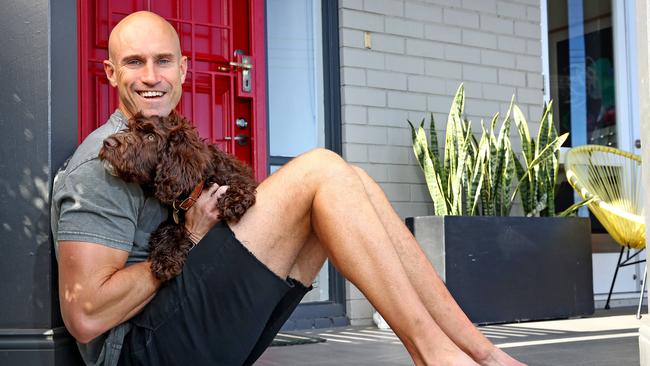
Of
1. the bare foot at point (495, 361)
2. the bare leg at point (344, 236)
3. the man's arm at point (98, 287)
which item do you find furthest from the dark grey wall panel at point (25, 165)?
the bare foot at point (495, 361)

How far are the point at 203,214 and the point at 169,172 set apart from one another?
0.15 metres

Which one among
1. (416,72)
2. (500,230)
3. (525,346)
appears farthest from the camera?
(416,72)

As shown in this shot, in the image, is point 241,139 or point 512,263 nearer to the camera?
point 241,139

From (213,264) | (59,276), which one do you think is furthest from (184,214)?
(59,276)

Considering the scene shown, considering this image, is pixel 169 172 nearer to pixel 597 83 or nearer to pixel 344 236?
pixel 344 236

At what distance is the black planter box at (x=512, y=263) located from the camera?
4.41 metres

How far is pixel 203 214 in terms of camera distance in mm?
1871

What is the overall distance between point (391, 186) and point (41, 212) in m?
3.12

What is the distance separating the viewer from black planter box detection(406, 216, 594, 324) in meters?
4.41

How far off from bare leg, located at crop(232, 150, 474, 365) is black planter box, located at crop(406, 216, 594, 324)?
8.46 ft

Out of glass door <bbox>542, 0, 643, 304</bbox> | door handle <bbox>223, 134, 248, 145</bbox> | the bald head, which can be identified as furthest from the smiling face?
glass door <bbox>542, 0, 643, 304</bbox>

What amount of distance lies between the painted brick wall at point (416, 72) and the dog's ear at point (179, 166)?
9.40ft

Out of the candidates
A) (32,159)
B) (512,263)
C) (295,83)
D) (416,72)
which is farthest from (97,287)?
(416,72)

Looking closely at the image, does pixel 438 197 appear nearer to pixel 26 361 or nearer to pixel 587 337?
pixel 587 337
